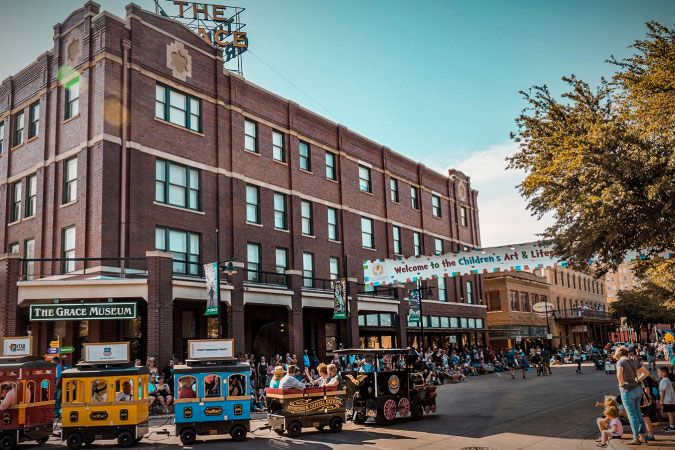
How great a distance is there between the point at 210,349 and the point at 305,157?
21.9 meters

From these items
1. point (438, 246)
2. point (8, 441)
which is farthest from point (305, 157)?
point (8, 441)

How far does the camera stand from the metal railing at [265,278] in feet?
101

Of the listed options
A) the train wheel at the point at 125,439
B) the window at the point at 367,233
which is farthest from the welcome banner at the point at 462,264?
the train wheel at the point at 125,439

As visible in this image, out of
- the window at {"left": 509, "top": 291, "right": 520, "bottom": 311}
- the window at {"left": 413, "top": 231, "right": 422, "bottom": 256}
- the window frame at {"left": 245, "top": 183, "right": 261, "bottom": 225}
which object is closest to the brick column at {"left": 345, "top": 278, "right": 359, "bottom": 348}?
the window frame at {"left": 245, "top": 183, "right": 261, "bottom": 225}

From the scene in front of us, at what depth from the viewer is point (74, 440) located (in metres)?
14.9

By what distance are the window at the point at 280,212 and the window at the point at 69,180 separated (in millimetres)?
10689

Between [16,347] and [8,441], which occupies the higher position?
[16,347]

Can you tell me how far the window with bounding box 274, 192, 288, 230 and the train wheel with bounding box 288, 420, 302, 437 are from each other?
18125 mm

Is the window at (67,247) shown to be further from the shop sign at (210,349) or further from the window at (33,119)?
the shop sign at (210,349)

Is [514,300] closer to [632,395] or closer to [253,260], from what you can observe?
[253,260]

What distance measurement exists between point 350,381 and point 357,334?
17179 millimetres

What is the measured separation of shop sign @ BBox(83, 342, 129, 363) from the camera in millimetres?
15633

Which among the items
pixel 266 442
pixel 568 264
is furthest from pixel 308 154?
pixel 266 442

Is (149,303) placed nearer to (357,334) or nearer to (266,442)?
(266,442)
